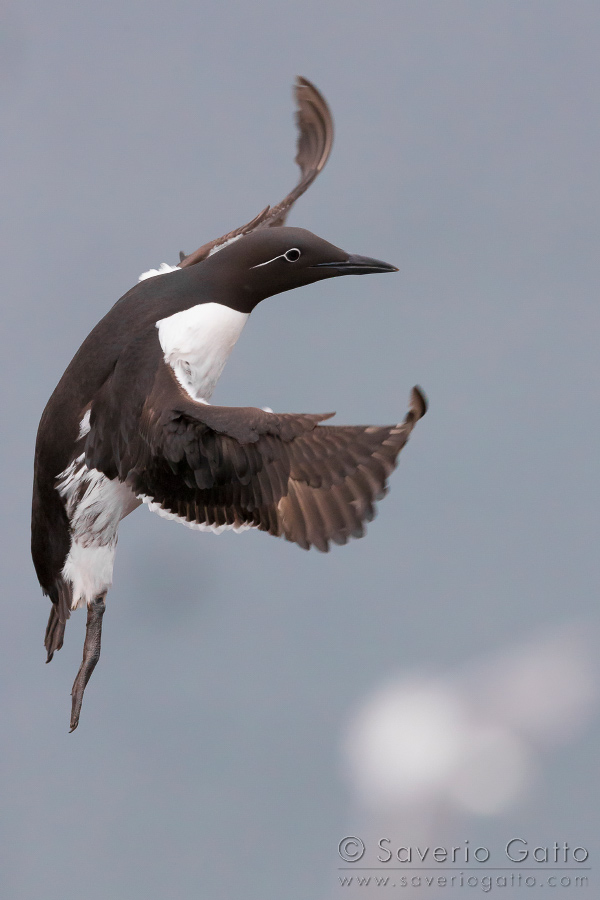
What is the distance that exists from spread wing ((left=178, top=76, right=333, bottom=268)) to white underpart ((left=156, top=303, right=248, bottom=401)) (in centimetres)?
78

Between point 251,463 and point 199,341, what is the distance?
1.90 ft

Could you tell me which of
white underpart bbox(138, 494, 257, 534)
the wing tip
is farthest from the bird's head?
the wing tip

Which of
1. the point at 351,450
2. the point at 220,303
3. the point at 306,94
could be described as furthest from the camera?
the point at 306,94

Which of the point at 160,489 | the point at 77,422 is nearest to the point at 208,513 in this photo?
the point at 160,489

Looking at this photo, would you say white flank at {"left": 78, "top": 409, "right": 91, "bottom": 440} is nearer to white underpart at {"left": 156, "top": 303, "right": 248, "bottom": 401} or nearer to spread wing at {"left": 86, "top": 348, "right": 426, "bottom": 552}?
spread wing at {"left": 86, "top": 348, "right": 426, "bottom": 552}

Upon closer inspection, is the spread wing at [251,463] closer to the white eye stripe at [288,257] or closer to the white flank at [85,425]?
the white flank at [85,425]

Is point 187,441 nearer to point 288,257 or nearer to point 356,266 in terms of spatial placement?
point 288,257

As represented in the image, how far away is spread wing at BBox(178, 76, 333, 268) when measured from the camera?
5.64 meters

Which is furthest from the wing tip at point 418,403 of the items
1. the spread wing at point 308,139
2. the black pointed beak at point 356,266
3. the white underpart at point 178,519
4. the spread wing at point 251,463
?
the spread wing at point 308,139

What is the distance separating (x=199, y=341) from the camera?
4.73m

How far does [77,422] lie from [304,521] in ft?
3.38

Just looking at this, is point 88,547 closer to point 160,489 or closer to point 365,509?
point 160,489

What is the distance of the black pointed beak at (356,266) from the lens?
489cm

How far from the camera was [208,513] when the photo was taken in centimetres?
464
